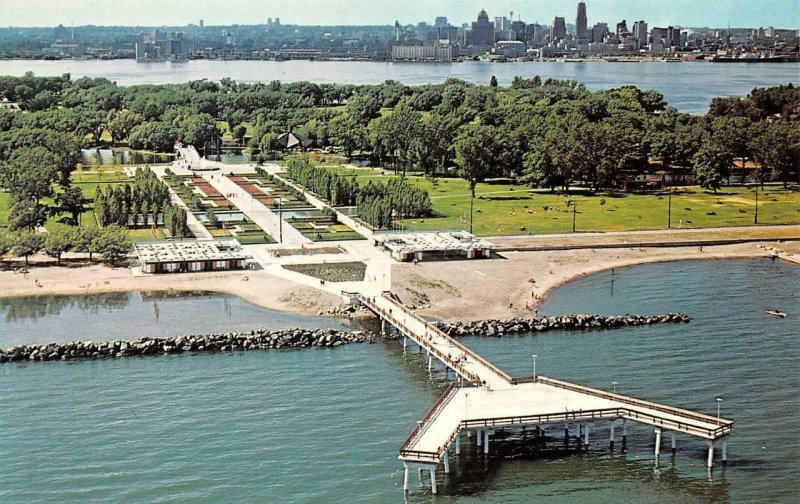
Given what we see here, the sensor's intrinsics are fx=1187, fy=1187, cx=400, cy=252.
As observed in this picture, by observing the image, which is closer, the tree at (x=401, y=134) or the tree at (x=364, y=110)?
the tree at (x=401, y=134)

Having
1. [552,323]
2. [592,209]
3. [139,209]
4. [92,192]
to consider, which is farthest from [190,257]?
→ [592,209]

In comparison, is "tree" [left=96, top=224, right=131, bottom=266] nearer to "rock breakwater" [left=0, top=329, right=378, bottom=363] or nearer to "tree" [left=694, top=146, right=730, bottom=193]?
"rock breakwater" [left=0, top=329, right=378, bottom=363]

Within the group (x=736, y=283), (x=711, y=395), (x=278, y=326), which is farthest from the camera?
(x=736, y=283)

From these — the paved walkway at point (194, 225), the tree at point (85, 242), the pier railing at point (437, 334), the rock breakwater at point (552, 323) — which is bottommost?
the rock breakwater at point (552, 323)

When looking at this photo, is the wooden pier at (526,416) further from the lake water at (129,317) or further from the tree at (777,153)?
the tree at (777,153)

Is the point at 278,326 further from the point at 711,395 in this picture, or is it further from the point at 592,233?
the point at 592,233

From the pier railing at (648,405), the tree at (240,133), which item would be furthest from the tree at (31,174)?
the pier railing at (648,405)

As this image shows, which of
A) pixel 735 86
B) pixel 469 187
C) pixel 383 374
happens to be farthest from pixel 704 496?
pixel 735 86
